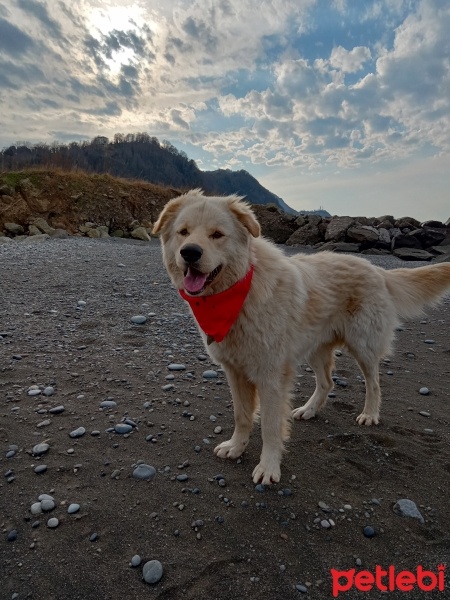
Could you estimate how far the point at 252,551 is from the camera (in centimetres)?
225

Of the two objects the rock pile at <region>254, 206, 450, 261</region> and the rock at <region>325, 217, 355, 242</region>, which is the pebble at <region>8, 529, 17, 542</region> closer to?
the rock pile at <region>254, 206, 450, 261</region>

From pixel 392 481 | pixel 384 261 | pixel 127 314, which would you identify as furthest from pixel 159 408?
pixel 384 261

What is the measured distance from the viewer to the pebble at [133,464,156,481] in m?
2.78

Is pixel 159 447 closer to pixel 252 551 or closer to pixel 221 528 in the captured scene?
pixel 221 528

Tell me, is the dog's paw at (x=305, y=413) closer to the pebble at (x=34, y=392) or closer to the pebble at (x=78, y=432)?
the pebble at (x=78, y=432)

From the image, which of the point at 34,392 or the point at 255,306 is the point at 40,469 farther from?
the point at 255,306

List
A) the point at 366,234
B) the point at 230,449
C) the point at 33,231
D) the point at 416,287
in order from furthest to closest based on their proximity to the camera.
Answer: the point at 366,234, the point at 33,231, the point at 416,287, the point at 230,449

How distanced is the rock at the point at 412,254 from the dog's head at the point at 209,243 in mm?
18274

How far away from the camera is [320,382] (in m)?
4.03

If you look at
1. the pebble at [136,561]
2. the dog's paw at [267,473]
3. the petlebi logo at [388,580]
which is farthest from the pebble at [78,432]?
the petlebi logo at [388,580]

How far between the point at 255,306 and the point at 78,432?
1825 mm

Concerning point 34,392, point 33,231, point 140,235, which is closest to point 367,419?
point 34,392

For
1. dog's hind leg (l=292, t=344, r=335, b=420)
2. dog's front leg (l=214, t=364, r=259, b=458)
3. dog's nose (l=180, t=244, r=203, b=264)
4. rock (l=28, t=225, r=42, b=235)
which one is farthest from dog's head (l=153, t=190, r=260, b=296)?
rock (l=28, t=225, r=42, b=235)

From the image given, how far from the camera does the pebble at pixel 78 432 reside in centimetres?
319
